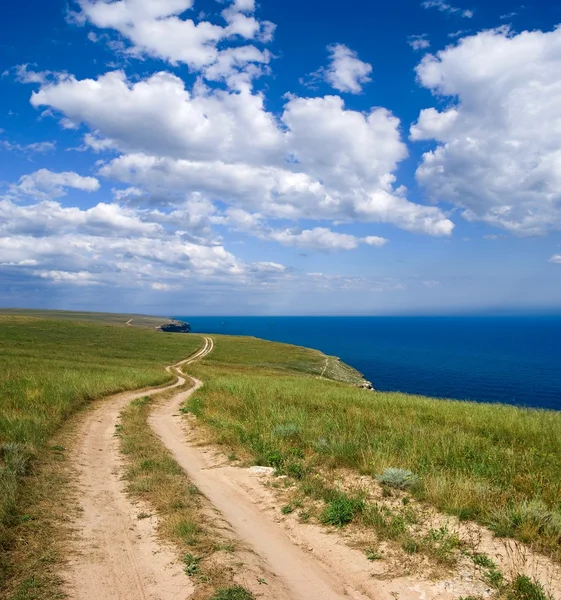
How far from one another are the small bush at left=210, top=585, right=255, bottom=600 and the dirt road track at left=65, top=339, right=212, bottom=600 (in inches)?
20.5

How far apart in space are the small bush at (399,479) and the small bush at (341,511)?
3.93ft

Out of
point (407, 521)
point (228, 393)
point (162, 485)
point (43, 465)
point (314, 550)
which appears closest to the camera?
point (314, 550)

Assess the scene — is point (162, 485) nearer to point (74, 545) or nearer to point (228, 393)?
point (74, 545)

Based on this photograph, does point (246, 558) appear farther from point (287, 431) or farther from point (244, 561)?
point (287, 431)

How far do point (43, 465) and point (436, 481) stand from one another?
10158 mm

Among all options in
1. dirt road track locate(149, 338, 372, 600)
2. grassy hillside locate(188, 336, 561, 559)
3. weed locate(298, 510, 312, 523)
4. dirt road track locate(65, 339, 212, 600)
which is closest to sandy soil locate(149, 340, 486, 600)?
dirt road track locate(149, 338, 372, 600)

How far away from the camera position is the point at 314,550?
6977 millimetres

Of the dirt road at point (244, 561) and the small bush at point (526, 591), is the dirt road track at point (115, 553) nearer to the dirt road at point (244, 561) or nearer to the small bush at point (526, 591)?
the dirt road at point (244, 561)

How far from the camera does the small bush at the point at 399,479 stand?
876cm

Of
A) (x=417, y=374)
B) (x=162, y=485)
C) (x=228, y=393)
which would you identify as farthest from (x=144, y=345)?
(x=162, y=485)

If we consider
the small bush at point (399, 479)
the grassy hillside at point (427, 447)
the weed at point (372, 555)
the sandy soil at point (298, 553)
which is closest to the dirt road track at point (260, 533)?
the sandy soil at point (298, 553)

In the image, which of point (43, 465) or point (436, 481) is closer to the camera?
point (436, 481)

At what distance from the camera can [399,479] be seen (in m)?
8.90

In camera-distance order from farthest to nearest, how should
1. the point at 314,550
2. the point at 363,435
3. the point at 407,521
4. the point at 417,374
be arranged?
the point at 417,374, the point at 363,435, the point at 407,521, the point at 314,550
